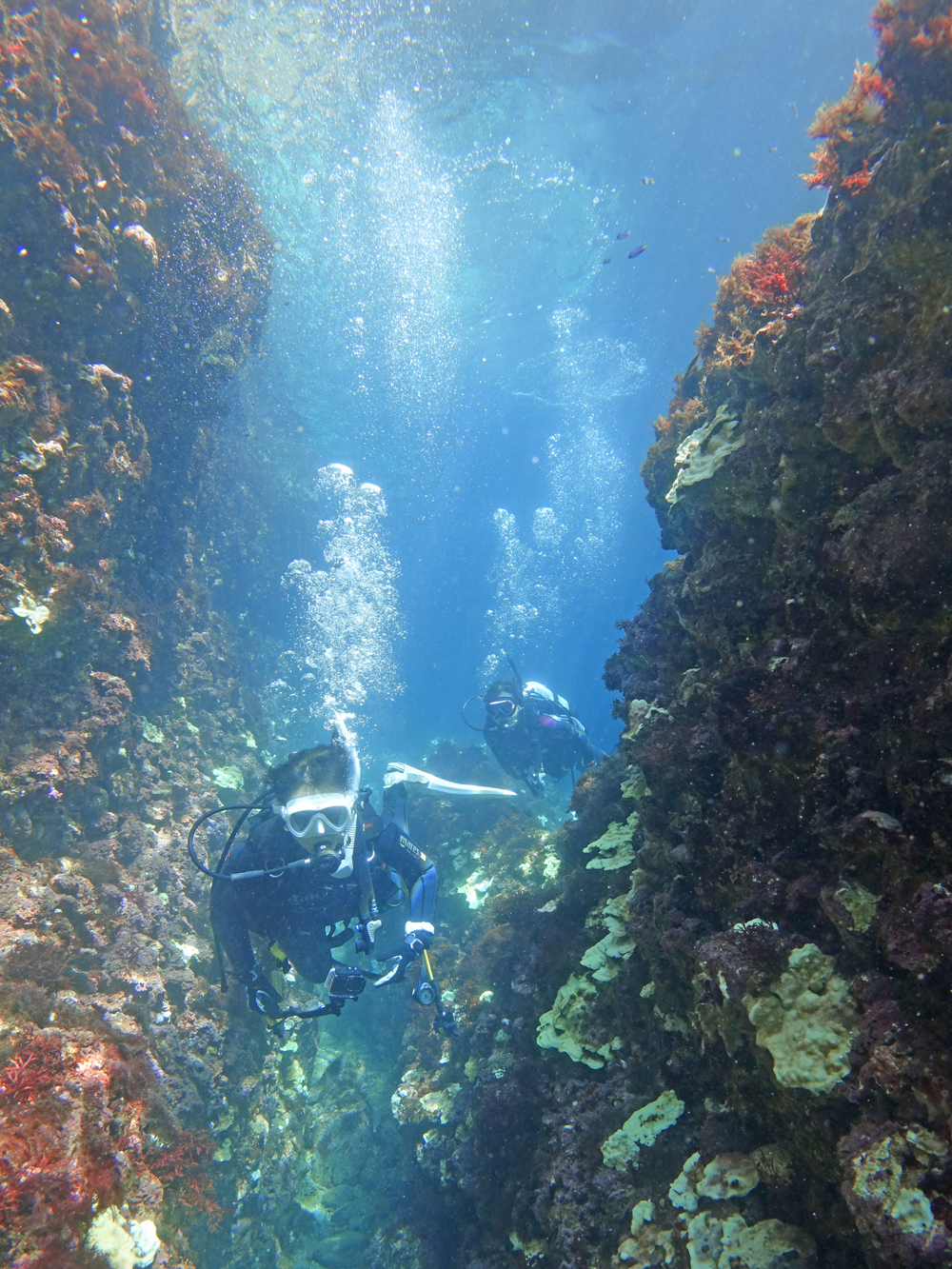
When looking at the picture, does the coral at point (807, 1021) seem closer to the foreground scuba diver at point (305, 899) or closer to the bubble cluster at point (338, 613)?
the foreground scuba diver at point (305, 899)

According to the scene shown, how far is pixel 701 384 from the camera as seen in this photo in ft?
23.1

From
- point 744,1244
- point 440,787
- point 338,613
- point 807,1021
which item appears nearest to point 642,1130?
point 744,1244

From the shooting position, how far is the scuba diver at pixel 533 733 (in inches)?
427

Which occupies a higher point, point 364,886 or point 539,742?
point 539,742

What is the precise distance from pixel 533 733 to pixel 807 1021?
29.8 feet

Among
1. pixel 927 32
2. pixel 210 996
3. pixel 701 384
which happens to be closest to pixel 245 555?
pixel 210 996

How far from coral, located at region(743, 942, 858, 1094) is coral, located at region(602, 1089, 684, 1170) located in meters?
1.09

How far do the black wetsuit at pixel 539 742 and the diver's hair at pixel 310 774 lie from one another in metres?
4.58

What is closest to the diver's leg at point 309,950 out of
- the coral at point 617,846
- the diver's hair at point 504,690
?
the coral at point 617,846

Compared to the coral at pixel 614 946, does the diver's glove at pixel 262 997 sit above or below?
above

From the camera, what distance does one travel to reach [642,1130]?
9.07 ft

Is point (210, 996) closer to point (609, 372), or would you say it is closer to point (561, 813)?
point (561, 813)

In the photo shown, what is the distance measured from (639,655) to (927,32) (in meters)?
4.88

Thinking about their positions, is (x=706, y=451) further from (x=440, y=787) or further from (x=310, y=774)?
(x=440, y=787)
